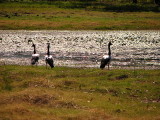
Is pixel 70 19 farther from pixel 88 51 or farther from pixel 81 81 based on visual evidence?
pixel 81 81

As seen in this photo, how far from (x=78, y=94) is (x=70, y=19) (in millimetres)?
42708

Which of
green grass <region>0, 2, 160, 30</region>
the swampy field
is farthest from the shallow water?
green grass <region>0, 2, 160, 30</region>

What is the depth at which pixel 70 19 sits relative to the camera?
59.1m

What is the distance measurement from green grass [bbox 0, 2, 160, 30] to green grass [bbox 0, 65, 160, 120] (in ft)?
107

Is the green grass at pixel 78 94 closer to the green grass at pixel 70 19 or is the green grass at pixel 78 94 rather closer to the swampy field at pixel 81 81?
the swampy field at pixel 81 81

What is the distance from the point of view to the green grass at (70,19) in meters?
54.5

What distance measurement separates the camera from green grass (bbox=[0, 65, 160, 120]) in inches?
576

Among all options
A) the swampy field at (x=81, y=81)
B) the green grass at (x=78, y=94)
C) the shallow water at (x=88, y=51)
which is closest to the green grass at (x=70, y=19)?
the shallow water at (x=88, y=51)

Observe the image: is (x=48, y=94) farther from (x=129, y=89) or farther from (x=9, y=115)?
(x=129, y=89)

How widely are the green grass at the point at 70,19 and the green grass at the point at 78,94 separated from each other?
1289 inches

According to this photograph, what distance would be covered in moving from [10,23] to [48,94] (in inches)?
1578

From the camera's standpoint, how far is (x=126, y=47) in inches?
1439

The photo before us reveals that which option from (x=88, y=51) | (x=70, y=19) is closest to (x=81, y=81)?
(x=88, y=51)

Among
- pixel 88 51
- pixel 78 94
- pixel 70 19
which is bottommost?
pixel 88 51
